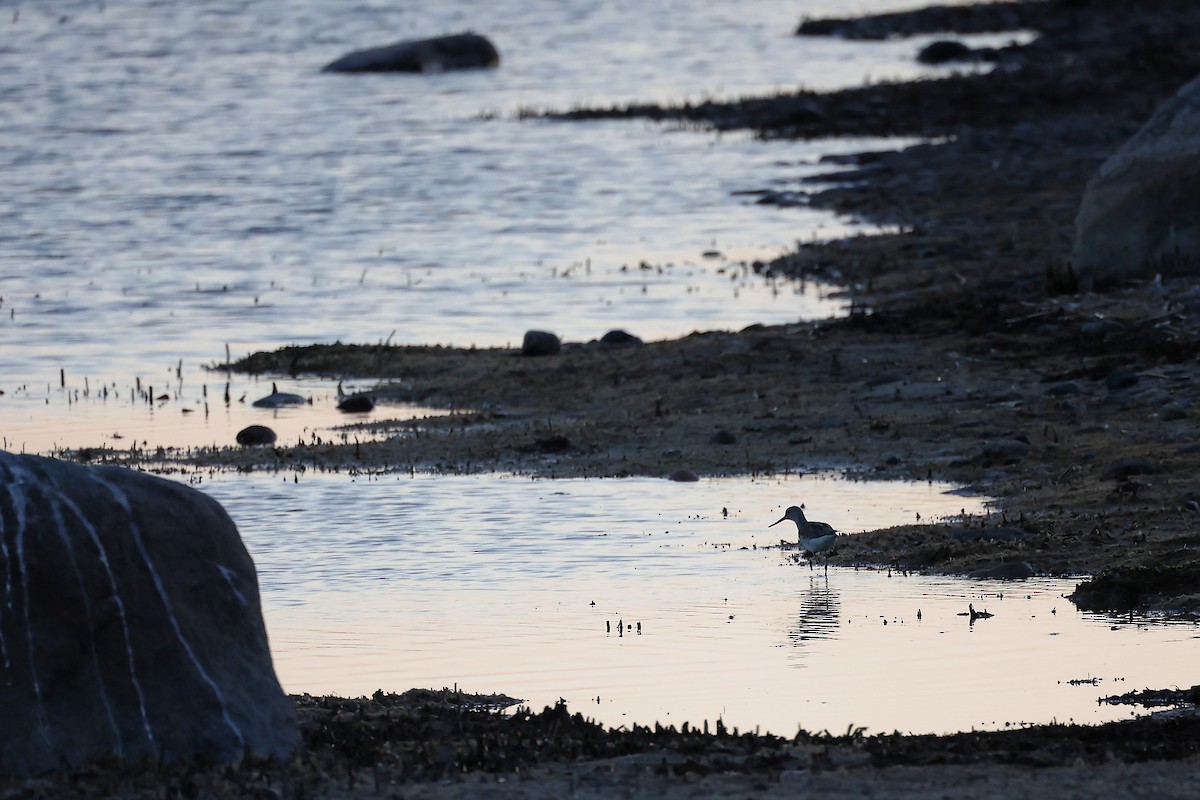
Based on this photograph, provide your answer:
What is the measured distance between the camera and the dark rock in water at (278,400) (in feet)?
49.8

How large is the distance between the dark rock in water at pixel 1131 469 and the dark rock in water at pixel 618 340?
19.9ft

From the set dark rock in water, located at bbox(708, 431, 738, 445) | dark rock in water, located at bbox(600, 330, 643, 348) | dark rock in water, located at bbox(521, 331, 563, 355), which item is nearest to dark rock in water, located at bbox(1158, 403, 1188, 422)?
dark rock in water, located at bbox(708, 431, 738, 445)

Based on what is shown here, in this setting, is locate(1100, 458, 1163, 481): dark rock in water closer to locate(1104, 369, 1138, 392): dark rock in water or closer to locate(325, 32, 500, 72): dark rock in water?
locate(1104, 369, 1138, 392): dark rock in water

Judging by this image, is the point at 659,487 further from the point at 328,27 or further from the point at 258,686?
the point at 328,27

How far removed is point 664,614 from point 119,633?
10.5 ft

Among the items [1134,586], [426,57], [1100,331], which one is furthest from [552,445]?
[426,57]

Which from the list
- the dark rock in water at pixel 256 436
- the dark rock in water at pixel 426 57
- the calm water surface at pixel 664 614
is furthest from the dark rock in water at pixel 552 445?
the dark rock in water at pixel 426 57

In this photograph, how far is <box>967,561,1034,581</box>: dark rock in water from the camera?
31.5 feet

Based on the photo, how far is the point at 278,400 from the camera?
15234 millimetres

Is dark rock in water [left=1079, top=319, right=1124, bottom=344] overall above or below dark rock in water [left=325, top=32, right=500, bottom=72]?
below

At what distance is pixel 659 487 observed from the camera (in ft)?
39.0

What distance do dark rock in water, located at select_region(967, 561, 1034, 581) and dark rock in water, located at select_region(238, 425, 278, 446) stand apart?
18.2 ft

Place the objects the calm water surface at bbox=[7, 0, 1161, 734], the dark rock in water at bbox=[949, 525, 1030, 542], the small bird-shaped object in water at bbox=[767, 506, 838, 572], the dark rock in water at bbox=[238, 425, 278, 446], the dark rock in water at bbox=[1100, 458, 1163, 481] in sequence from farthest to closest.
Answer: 1. the dark rock in water at bbox=[238, 425, 278, 446]
2. the dark rock in water at bbox=[1100, 458, 1163, 481]
3. the dark rock in water at bbox=[949, 525, 1030, 542]
4. the small bird-shaped object in water at bbox=[767, 506, 838, 572]
5. the calm water surface at bbox=[7, 0, 1161, 734]

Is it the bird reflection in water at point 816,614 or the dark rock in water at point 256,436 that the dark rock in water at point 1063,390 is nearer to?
the bird reflection in water at point 816,614
